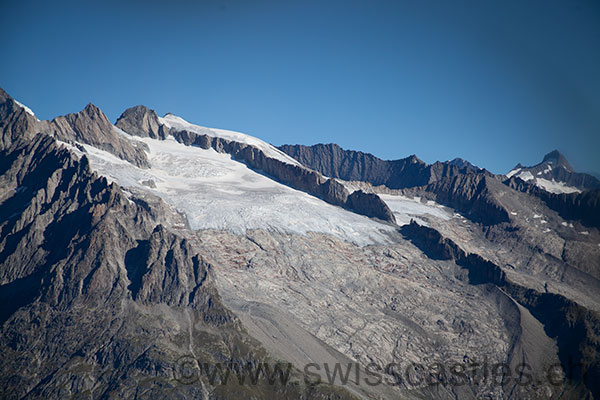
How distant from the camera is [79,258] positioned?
19262 cm

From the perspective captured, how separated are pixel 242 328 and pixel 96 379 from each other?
45.4 m

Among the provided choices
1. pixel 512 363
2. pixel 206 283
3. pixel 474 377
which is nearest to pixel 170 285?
pixel 206 283

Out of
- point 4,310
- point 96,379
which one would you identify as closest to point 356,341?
point 96,379

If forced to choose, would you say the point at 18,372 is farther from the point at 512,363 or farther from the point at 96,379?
the point at 512,363

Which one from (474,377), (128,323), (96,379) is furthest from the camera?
(474,377)

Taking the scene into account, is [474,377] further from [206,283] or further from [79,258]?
[79,258]

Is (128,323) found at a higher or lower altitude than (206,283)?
lower

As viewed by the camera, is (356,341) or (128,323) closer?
(128,323)

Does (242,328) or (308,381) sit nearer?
(308,381)

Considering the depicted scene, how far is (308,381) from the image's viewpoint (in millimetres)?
160375

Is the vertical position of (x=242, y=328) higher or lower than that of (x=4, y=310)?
higher

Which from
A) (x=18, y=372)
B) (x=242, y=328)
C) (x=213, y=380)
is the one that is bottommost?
(x=18, y=372)

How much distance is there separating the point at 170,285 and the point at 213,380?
45.8 metres

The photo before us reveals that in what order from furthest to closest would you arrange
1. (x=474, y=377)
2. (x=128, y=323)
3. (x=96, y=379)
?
(x=474, y=377)
(x=128, y=323)
(x=96, y=379)
